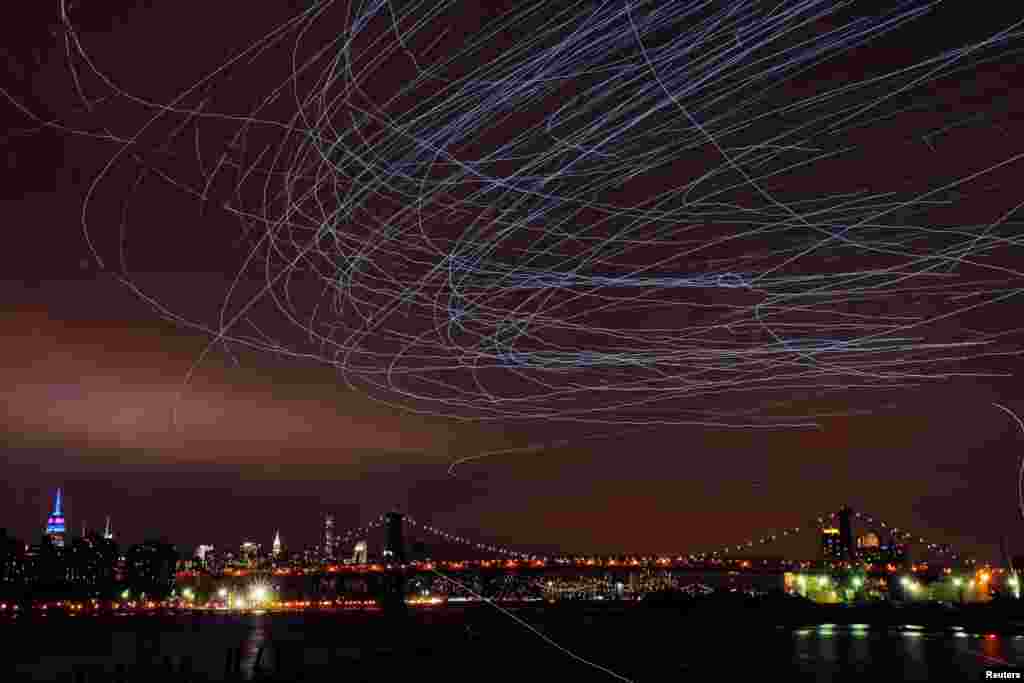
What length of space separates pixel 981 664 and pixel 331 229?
35540mm

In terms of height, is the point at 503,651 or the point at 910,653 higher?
the point at 910,653

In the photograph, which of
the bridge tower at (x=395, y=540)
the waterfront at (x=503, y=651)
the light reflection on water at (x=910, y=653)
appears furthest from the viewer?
the bridge tower at (x=395, y=540)

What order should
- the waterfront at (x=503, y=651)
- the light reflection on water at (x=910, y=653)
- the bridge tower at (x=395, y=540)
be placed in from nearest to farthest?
1. the light reflection on water at (x=910, y=653)
2. the waterfront at (x=503, y=651)
3. the bridge tower at (x=395, y=540)

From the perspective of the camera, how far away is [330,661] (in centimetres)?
5231

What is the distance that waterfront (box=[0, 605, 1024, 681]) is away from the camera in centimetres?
4469

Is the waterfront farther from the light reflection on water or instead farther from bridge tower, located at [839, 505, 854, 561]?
bridge tower, located at [839, 505, 854, 561]

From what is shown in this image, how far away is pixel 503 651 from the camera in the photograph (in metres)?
58.8

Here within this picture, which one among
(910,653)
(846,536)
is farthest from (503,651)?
(846,536)

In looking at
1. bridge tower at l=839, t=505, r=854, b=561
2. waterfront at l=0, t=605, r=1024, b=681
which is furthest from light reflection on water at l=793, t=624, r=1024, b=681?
bridge tower at l=839, t=505, r=854, b=561

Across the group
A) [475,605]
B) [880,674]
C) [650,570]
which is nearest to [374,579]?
[475,605]

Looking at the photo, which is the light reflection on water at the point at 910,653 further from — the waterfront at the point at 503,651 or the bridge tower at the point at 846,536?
the bridge tower at the point at 846,536

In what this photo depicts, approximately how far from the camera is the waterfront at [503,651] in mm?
44688

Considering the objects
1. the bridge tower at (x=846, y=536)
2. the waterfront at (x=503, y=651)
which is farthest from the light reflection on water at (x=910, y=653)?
the bridge tower at (x=846, y=536)

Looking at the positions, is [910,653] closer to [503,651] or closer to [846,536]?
[503,651]
